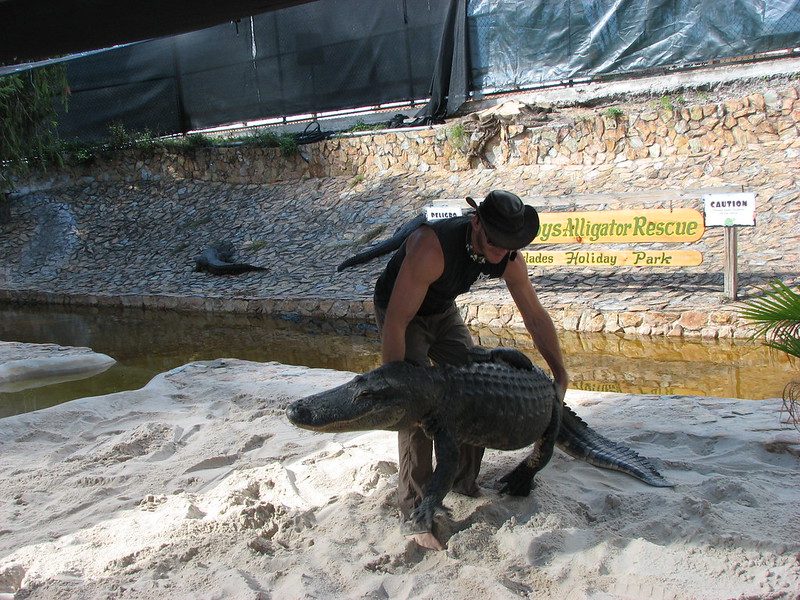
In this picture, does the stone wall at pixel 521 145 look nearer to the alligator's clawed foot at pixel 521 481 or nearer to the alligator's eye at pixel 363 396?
the alligator's clawed foot at pixel 521 481

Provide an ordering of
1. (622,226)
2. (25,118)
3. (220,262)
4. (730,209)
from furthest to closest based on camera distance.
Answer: (25,118) < (220,262) < (622,226) < (730,209)

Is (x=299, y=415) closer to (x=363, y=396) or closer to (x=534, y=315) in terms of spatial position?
(x=363, y=396)

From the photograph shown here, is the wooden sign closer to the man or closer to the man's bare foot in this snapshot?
the man

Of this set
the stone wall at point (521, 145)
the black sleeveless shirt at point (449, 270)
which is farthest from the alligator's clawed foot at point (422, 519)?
the stone wall at point (521, 145)

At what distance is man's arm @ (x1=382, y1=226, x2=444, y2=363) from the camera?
104 inches

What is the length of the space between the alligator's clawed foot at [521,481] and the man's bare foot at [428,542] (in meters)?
0.48

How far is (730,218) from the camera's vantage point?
6707 mm

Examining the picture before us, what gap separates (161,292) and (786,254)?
8.28 metres

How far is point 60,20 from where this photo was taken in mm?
2281

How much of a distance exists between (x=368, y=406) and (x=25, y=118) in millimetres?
12518

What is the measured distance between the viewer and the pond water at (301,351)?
5555 mm

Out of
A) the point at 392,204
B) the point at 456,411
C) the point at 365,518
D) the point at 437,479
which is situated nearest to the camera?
the point at 437,479

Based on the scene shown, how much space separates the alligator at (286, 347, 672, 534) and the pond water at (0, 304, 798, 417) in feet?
6.70

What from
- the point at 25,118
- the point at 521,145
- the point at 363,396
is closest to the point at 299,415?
the point at 363,396
